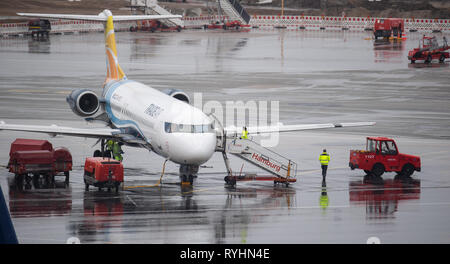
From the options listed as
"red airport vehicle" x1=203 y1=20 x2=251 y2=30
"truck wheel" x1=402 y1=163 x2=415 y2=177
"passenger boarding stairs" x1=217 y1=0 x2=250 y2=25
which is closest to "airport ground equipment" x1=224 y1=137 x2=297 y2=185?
"truck wheel" x1=402 y1=163 x2=415 y2=177

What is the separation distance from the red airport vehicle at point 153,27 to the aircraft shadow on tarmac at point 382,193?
97.3m

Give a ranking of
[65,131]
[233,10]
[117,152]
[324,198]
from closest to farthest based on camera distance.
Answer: [324,198] → [65,131] → [117,152] → [233,10]

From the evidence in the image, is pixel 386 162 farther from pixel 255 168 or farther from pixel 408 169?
pixel 255 168

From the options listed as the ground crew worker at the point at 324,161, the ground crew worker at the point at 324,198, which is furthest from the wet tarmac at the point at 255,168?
the ground crew worker at the point at 324,161

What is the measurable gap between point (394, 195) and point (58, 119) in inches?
980

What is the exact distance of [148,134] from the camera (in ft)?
104

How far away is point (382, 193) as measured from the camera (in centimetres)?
2978

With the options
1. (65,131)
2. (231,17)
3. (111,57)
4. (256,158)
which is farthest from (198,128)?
(231,17)

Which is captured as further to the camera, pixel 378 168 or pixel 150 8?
pixel 150 8

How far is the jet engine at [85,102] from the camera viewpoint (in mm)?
37500

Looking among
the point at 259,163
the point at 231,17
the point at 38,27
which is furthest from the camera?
the point at 231,17

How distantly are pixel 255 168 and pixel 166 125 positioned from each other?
683 cm
